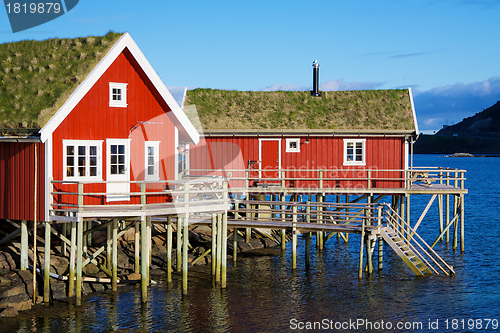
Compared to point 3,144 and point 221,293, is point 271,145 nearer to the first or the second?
point 221,293

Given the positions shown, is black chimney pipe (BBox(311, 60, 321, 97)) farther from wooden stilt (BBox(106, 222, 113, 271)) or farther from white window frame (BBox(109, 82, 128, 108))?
wooden stilt (BBox(106, 222, 113, 271))

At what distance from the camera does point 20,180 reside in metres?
19.5

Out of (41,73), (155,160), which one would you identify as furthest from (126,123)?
(41,73)

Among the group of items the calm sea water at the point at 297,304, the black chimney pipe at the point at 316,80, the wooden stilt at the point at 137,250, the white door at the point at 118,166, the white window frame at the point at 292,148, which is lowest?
the calm sea water at the point at 297,304

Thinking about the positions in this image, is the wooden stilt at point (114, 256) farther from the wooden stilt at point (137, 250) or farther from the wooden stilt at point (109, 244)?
the wooden stilt at point (137, 250)

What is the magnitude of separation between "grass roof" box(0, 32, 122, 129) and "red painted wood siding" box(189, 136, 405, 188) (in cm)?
1084

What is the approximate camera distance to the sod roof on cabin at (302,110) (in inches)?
1259

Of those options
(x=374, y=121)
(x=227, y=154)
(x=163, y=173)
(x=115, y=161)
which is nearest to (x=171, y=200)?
(x=163, y=173)

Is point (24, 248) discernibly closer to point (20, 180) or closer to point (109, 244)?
point (20, 180)

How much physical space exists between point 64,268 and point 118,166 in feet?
14.9

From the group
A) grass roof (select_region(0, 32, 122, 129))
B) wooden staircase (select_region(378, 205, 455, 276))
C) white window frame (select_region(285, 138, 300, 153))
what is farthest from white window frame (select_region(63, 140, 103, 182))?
white window frame (select_region(285, 138, 300, 153))

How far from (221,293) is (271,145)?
11658mm

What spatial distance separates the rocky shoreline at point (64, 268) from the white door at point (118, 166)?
12.0ft

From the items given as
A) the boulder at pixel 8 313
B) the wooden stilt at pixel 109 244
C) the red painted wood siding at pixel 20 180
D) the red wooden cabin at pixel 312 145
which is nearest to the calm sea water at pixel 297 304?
the boulder at pixel 8 313
